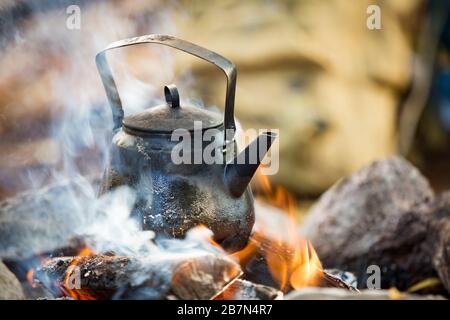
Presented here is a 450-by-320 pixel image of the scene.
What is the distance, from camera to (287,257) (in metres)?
2.23

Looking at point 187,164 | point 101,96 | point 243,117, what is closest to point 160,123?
point 187,164

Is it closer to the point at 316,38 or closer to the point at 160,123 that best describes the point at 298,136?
the point at 316,38

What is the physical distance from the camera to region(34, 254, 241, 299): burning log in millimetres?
1825

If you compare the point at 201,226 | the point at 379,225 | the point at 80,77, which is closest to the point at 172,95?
the point at 201,226

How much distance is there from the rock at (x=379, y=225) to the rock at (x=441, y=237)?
0.15 feet

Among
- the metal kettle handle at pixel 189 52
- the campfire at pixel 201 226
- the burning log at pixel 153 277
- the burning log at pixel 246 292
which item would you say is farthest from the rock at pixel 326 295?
the metal kettle handle at pixel 189 52

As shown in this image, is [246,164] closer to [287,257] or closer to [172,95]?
[172,95]

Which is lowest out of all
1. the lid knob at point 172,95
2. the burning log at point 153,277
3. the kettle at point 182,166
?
the burning log at point 153,277

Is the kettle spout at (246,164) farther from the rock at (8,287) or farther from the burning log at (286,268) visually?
the rock at (8,287)

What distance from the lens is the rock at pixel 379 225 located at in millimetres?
2713

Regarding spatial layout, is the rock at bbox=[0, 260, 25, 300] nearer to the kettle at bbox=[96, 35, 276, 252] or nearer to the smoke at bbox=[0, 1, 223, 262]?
the smoke at bbox=[0, 1, 223, 262]

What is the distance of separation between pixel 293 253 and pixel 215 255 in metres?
0.47

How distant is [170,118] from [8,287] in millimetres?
817

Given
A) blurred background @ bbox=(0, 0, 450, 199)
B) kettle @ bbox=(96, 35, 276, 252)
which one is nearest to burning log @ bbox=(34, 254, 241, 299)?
kettle @ bbox=(96, 35, 276, 252)
